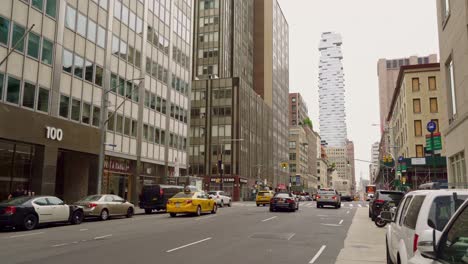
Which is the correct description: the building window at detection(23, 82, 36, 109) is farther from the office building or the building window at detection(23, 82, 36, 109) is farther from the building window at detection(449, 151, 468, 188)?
the building window at detection(449, 151, 468, 188)

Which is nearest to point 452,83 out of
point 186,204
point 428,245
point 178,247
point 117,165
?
point 186,204

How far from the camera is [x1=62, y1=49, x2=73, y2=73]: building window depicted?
97.3 feet

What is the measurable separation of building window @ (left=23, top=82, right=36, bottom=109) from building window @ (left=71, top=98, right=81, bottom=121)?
405cm

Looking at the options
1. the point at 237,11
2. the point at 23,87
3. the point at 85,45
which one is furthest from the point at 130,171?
the point at 237,11

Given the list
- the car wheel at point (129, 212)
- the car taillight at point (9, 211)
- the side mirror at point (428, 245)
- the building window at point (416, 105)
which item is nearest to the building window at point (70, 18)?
the car wheel at point (129, 212)

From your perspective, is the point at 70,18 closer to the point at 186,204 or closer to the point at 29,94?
the point at 29,94

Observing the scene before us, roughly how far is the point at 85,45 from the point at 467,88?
84.6 ft

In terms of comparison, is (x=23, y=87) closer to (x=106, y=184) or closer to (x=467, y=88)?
(x=106, y=184)

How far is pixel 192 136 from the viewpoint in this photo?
81.6 metres

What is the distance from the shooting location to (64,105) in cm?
2961

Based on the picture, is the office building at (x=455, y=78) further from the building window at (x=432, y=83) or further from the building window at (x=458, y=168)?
the building window at (x=432, y=83)

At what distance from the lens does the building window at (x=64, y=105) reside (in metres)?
29.3

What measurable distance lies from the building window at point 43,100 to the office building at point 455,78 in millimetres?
24477

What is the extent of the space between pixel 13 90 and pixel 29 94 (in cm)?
132
